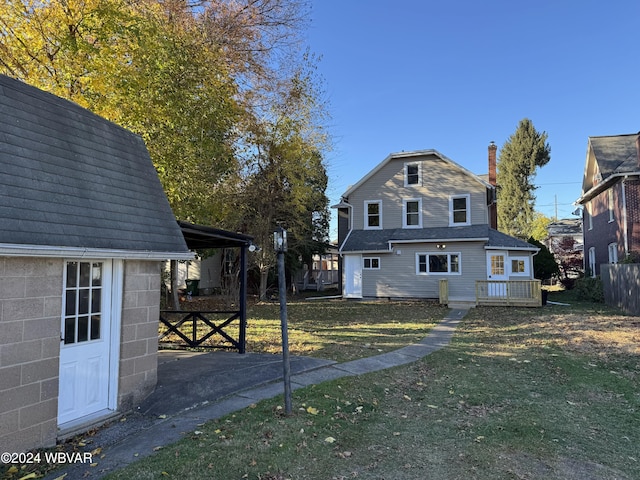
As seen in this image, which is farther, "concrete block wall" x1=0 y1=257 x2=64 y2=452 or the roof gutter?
"concrete block wall" x1=0 y1=257 x2=64 y2=452

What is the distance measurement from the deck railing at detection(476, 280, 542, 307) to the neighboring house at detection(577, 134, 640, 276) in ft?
13.5

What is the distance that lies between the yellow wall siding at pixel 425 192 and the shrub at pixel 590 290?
5.79 m

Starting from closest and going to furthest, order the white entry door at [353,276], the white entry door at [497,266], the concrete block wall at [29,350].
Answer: the concrete block wall at [29,350] → the white entry door at [497,266] → the white entry door at [353,276]

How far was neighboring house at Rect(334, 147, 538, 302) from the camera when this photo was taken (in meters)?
19.9

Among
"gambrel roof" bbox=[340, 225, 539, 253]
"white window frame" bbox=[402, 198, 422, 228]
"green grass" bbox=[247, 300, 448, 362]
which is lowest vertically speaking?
"green grass" bbox=[247, 300, 448, 362]

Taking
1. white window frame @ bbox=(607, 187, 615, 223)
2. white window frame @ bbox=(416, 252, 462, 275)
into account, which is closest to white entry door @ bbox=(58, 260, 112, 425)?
white window frame @ bbox=(416, 252, 462, 275)

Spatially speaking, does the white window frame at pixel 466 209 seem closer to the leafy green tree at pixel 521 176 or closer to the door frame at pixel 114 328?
the door frame at pixel 114 328

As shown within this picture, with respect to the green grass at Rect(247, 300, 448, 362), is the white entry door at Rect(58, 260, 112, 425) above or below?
above

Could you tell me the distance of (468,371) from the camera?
7445 millimetres

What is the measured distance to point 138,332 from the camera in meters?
5.82

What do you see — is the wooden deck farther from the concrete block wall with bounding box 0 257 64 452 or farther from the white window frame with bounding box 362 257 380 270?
the concrete block wall with bounding box 0 257 64 452

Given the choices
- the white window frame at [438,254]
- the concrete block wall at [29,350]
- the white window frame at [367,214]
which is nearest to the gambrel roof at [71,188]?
the concrete block wall at [29,350]

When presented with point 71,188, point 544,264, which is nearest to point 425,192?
point 544,264

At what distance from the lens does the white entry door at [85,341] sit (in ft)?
15.9
